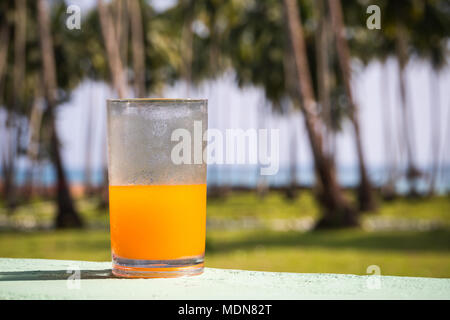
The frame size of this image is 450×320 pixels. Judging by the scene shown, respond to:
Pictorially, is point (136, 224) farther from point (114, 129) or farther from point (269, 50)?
point (269, 50)

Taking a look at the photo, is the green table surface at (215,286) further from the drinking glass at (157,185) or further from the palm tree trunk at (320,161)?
the palm tree trunk at (320,161)

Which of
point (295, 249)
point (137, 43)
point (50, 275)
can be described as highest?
point (137, 43)

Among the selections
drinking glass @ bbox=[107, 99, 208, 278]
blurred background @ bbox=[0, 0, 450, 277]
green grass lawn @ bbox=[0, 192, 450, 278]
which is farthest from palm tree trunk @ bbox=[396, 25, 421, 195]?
drinking glass @ bbox=[107, 99, 208, 278]

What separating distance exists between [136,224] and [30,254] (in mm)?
10543

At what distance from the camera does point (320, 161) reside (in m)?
13.7

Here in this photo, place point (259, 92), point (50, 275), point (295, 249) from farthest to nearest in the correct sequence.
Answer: point (259, 92) < point (295, 249) < point (50, 275)

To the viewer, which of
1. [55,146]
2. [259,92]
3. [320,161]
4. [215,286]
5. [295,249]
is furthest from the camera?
[259,92]

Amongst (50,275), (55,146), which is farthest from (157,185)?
(55,146)

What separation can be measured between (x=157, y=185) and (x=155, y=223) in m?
0.08

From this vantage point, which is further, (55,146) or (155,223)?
(55,146)

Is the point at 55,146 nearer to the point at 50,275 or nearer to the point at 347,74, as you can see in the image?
the point at 347,74

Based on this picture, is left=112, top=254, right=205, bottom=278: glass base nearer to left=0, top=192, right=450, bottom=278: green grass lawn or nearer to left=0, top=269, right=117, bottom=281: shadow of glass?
left=0, top=269, right=117, bottom=281: shadow of glass
